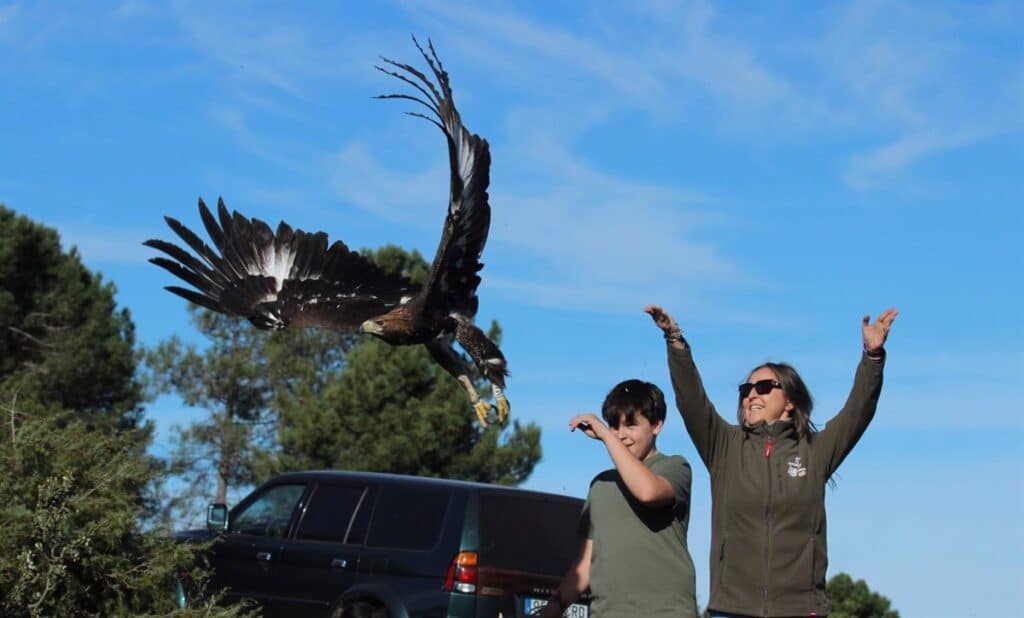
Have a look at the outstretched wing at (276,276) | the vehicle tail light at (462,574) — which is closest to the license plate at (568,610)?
the vehicle tail light at (462,574)

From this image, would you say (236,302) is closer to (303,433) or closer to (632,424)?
(632,424)

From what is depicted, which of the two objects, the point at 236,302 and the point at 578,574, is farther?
the point at 236,302

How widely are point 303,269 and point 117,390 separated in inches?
938

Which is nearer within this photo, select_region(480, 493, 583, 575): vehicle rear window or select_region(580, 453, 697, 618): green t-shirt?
select_region(580, 453, 697, 618): green t-shirt

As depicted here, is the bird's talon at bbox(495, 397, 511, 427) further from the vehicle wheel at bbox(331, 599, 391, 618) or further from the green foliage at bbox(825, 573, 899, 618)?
the green foliage at bbox(825, 573, 899, 618)

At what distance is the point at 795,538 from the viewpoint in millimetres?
4684

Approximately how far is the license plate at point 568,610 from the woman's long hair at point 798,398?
183 inches

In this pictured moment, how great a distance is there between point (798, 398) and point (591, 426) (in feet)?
2.35

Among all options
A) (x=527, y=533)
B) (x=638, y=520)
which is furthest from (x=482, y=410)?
(x=638, y=520)

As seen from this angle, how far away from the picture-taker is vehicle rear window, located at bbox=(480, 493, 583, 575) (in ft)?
31.6

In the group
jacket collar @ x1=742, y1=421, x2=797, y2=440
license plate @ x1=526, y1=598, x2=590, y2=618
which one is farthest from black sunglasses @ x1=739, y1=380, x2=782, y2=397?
license plate @ x1=526, y1=598, x2=590, y2=618

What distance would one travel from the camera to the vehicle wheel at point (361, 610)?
32.1ft

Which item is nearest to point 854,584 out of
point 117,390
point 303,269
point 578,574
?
point 303,269

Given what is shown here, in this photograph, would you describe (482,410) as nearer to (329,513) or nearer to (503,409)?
(503,409)
